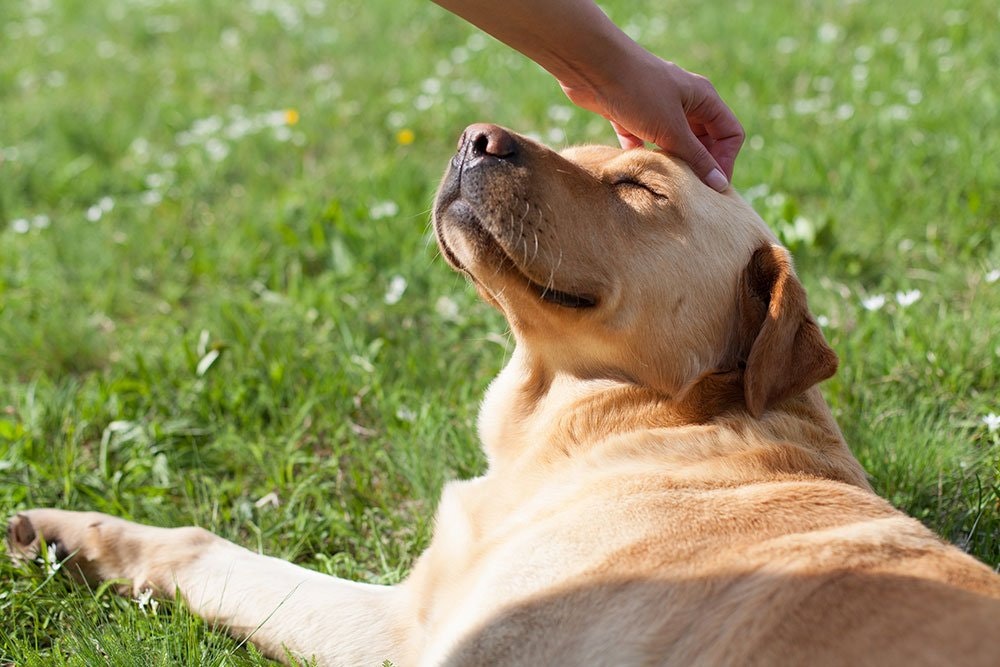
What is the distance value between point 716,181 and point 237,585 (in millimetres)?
1879

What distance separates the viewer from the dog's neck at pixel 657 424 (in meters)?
2.77

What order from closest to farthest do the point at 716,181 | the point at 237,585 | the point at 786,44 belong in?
1. the point at 237,585
2. the point at 716,181
3. the point at 786,44

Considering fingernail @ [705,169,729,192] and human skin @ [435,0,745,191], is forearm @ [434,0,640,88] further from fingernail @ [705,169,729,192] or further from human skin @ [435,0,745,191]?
fingernail @ [705,169,729,192]

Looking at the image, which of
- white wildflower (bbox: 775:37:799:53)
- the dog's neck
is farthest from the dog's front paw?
white wildflower (bbox: 775:37:799:53)

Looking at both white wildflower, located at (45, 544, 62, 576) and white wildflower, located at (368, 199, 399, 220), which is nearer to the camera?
white wildflower, located at (45, 544, 62, 576)

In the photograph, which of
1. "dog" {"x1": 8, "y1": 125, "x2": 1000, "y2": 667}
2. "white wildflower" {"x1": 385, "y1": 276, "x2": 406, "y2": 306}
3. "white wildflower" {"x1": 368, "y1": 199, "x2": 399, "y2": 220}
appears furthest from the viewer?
"white wildflower" {"x1": 368, "y1": 199, "x2": 399, "y2": 220}

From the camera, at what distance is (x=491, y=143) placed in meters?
2.92

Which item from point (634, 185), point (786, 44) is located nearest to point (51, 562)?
point (634, 185)

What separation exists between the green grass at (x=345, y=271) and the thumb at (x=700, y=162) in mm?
1088

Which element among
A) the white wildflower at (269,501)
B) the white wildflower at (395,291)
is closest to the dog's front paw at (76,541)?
the white wildflower at (269,501)

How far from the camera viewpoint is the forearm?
121 inches

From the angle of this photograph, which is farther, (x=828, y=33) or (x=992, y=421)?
(x=828, y=33)

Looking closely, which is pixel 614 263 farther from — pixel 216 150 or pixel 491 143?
pixel 216 150

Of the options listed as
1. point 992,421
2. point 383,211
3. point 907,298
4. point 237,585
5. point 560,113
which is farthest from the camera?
point 560,113
